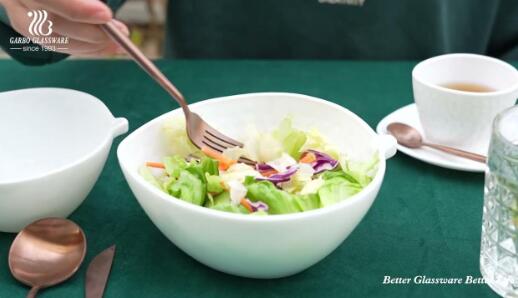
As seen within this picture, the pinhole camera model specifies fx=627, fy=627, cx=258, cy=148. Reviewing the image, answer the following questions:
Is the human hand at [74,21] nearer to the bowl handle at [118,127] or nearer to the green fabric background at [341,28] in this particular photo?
the bowl handle at [118,127]

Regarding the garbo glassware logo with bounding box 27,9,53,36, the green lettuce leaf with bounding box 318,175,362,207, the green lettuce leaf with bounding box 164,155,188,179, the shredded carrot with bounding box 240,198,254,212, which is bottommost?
the green lettuce leaf with bounding box 164,155,188,179

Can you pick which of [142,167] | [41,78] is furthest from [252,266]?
[41,78]

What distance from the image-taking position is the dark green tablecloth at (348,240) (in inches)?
25.9

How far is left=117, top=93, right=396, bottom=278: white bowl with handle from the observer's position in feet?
1.89

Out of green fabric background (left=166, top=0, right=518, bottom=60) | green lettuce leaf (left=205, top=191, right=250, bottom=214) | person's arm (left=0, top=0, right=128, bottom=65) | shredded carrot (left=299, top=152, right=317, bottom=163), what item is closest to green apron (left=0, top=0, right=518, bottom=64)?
green fabric background (left=166, top=0, right=518, bottom=60)

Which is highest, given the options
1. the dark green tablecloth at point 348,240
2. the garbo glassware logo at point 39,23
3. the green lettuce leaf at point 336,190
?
the garbo glassware logo at point 39,23

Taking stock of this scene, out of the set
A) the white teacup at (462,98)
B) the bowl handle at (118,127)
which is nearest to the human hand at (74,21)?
the bowl handle at (118,127)

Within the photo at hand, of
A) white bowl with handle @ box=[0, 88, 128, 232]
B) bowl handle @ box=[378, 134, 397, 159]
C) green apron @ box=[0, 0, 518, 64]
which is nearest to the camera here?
bowl handle @ box=[378, 134, 397, 159]

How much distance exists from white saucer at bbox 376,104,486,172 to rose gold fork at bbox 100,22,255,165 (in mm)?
249

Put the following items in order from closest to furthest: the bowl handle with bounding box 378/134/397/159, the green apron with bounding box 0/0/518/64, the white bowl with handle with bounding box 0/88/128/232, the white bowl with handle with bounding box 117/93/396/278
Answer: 1. the white bowl with handle with bounding box 117/93/396/278
2. the bowl handle with bounding box 378/134/397/159
3. the white bowl with handle with bounding box 0/88/128/232
4. the green apron with bounding box 0/0/518/64

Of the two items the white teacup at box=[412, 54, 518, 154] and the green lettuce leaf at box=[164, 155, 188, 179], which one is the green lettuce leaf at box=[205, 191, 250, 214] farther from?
the white teacup at box=[412, 54, 518, 154]

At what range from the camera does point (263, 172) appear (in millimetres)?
716

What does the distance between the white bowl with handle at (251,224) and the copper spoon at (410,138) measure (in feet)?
0.53

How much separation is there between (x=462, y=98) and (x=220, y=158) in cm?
35
